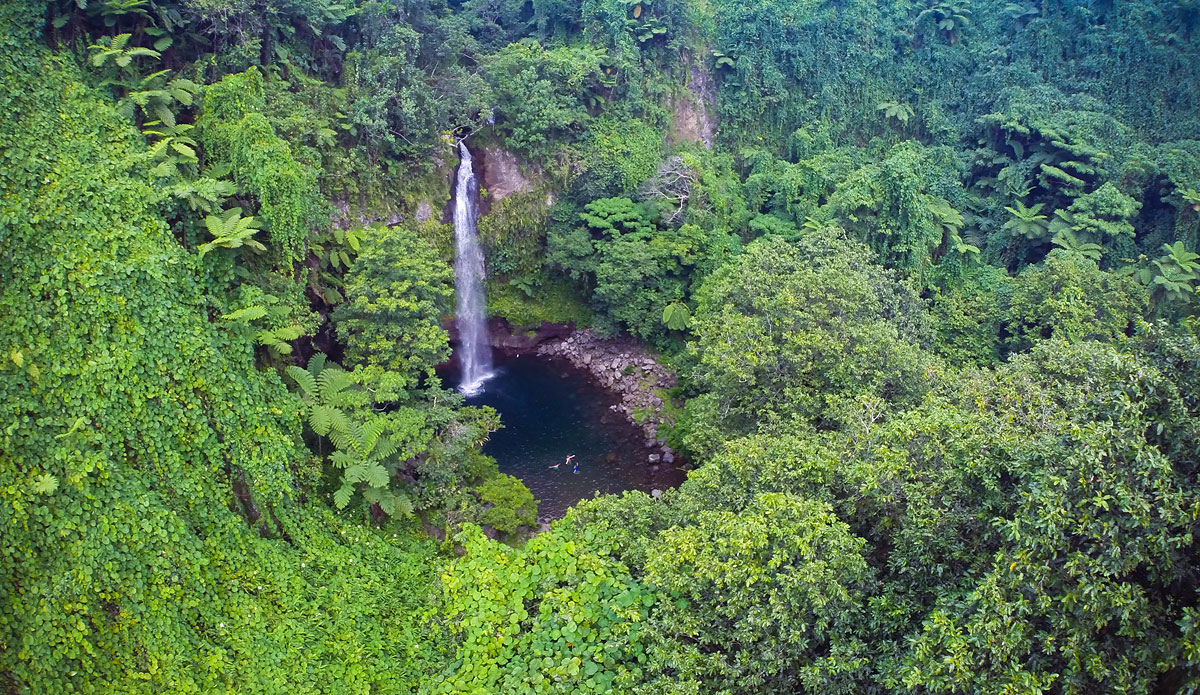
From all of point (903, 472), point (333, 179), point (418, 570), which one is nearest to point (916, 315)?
point (903, 472)

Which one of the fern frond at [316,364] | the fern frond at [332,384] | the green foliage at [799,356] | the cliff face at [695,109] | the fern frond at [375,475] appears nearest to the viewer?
the fern frond at [375,475]

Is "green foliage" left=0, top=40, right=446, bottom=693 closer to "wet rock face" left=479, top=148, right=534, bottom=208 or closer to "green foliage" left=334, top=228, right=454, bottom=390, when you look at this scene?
"green foliage" left=334, top=228, right=454, bottom=390

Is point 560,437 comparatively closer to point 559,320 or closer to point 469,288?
point 559,320

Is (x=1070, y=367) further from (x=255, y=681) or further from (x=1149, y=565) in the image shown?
(x=255, y=681)

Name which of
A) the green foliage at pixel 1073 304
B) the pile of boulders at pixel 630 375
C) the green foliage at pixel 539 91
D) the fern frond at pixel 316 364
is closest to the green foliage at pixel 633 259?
the pile of boulders at pixel 630 375

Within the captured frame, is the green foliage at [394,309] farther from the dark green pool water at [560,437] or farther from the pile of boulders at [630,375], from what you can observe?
the pile of boulders at [630,375]
